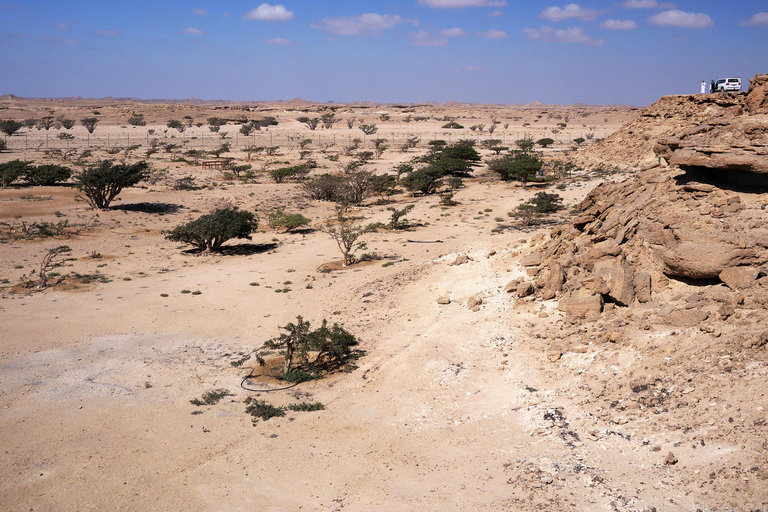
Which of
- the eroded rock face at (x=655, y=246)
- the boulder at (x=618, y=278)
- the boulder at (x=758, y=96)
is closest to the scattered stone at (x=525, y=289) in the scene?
the eroded rock face at (x=655, y=246)

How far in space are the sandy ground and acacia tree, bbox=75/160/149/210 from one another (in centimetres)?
1081

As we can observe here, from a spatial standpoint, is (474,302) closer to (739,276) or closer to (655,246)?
(655,246)

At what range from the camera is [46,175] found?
34500 millimetres

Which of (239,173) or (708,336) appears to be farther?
(239,173)

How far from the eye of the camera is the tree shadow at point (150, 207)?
29750mm

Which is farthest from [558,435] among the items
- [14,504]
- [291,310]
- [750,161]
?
[291,310]

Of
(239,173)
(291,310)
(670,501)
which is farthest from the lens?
(239,173)

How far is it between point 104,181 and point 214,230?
10380 mm

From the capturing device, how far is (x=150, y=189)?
34.9 m

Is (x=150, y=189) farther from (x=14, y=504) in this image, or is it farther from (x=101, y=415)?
(x=14, y=504)

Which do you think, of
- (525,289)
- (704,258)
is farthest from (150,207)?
(704,258)

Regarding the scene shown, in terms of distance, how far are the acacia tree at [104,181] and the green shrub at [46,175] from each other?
703 cm

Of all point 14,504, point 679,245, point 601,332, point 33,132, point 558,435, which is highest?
point 33,132

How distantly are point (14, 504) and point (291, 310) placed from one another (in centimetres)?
864
